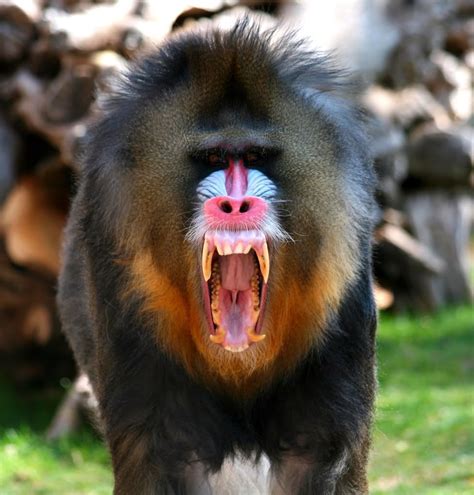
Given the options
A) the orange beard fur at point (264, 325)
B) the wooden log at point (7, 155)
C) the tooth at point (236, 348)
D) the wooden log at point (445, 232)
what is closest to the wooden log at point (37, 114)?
the wooden log at point (7, 155)

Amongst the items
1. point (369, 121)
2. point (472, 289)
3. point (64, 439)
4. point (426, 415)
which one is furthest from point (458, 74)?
point (369, 121)

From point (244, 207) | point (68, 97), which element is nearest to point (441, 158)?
point (68, 97)

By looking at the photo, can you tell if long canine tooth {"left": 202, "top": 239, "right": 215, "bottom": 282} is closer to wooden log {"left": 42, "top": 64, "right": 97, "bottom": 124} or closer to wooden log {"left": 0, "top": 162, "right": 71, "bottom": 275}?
wooden log {"left": 42, "top": 64, "right": 97, "bottom": 124}

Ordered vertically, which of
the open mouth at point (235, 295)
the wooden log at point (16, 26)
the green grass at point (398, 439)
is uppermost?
the wooden log at point (16, 26)

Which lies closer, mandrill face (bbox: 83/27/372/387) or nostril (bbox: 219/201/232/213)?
nostril (bbox: 219/201/232/213)

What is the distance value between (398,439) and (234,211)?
11.9ft

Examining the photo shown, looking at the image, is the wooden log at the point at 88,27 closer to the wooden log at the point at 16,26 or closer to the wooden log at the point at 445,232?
the wooden log at the point at 16,26

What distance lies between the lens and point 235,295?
3.12m

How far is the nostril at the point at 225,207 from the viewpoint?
2.95 meters

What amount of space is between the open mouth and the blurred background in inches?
34.2

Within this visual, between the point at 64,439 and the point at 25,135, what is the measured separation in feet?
6.03

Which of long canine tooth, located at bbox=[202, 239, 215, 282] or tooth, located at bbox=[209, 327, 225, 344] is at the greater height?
long canine tooth, located at bbox=[202, 239, 215, 282]

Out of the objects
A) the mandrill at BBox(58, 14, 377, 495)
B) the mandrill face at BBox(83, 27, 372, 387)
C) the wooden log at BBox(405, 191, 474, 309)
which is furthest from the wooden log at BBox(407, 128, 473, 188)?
the mandrill face at BBox(83, 27, 372, 387)

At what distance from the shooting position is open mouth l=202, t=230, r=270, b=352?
10.1 feet
